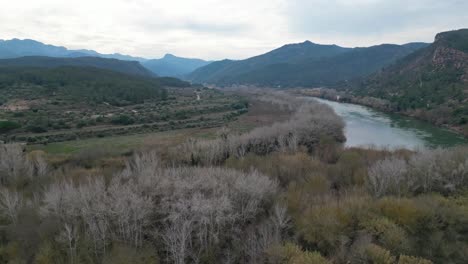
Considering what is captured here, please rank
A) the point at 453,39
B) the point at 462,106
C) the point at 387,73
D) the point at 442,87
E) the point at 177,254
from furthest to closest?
the point at 387,73, the point at 453,39, the point at 442,87, the point at 462,106, the point at 177,254

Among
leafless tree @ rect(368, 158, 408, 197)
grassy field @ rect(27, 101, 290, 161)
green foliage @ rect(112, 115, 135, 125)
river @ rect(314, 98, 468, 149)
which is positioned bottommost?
river @ rect(314, 98, 468, 149)

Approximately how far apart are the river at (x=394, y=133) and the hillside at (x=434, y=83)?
404cm

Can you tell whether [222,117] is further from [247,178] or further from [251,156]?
[247,178]

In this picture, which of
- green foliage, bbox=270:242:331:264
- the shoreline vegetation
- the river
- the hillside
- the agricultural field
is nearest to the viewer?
green foliage, bbox=270:242:331:264

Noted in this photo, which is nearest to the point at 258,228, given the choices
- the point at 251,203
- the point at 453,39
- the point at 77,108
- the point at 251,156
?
the point at 251,203

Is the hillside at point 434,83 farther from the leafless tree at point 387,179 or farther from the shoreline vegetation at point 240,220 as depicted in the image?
the shoreline vegetation at point 240,220

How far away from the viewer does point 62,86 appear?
330 ft

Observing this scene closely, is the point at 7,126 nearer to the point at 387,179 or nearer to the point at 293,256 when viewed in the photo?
the point at 293,256

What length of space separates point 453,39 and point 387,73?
28.6 m

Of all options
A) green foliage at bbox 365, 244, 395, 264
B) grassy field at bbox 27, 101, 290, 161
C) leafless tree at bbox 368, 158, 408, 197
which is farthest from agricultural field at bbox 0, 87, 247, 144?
green foliage at bbox 365, 244, 395, 264

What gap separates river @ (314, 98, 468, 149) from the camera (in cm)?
5834

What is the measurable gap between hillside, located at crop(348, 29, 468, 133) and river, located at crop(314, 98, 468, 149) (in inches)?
159

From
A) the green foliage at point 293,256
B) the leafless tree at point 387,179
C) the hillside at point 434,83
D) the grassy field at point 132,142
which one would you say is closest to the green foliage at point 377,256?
the green foliage at point 293,256

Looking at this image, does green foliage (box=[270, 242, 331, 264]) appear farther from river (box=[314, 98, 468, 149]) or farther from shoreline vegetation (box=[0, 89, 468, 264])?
river (box=[314, 98, 468, 149])
